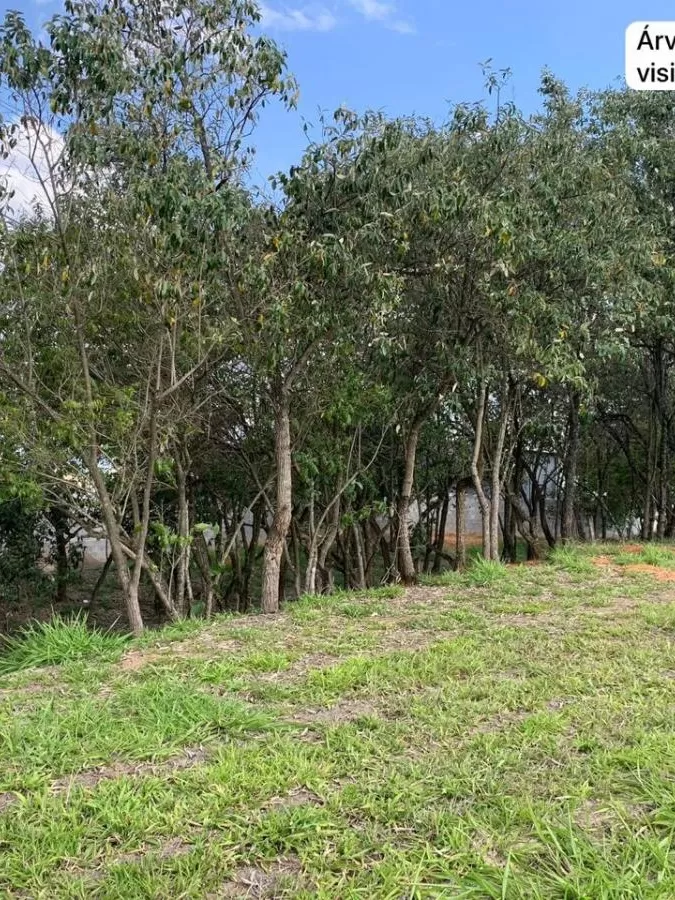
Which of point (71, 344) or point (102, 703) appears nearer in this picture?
point (102, 703)

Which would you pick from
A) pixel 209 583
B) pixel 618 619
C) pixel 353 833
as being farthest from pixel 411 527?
pixel 353 833

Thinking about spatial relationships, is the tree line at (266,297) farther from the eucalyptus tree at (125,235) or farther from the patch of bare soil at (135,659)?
the patch of bare soil at (135,659)

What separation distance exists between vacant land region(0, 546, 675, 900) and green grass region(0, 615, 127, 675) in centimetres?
13

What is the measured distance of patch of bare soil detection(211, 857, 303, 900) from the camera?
1.67 metres

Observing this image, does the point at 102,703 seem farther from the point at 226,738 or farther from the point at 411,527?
the point at 411,527

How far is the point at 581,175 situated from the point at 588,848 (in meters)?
4.87

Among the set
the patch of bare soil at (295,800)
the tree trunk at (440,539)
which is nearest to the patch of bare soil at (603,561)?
the tree trunk at (440,539)

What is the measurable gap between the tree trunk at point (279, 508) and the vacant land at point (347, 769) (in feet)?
4.74

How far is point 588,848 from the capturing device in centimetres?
180

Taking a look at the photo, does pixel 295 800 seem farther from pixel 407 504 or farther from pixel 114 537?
pixel 407 504

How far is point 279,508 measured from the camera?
5.28 m

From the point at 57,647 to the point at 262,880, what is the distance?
2335 millimetres

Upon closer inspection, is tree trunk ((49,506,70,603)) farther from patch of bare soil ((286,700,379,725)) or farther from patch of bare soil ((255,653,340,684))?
patch of bare soil ((286,700,379,725))

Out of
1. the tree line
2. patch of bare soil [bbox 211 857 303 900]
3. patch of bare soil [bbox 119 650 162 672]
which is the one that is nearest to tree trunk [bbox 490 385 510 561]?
the tree line
